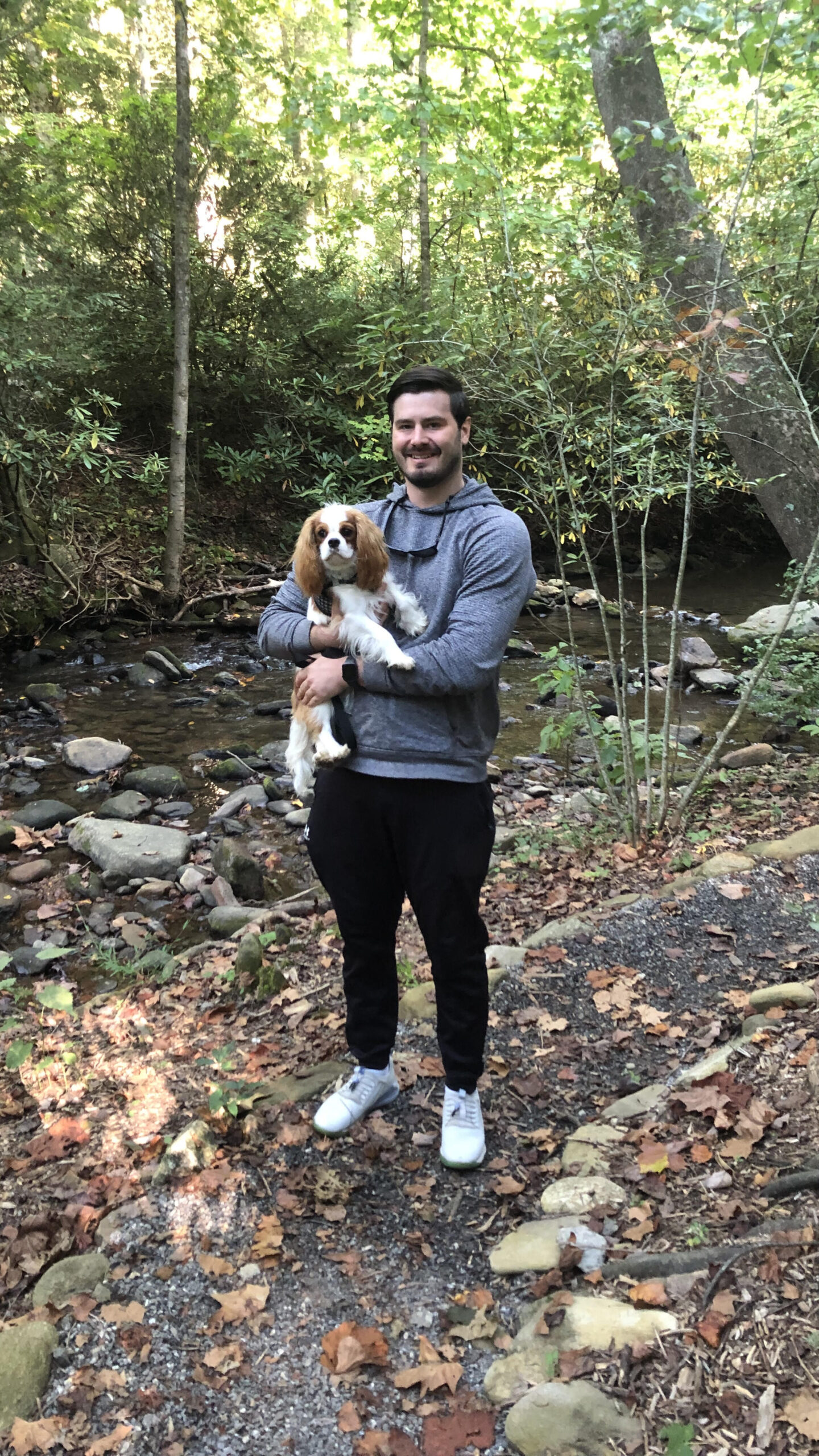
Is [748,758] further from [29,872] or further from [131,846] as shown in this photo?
[29,872]

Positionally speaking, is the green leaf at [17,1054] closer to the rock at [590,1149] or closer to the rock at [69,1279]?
the rock at [69,1279]

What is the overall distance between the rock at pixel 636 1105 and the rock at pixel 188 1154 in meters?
1.25

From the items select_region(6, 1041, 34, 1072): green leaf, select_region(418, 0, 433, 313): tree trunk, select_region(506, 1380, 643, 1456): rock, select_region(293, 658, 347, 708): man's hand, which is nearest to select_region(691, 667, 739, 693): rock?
select_region(418, 0, 433, 313): tree trunk

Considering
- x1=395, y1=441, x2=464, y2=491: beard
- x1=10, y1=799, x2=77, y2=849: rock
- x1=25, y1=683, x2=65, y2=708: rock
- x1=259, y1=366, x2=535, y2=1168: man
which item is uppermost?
x1=395, y1=441, x2=464, y2=491: beard

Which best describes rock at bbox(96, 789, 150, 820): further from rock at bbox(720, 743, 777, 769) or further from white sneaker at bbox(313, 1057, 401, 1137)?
rock at bbox(720, 743, 777, 769)

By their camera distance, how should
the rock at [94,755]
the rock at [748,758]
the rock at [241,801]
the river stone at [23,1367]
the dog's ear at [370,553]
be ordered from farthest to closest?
Answer: the rock at [94,755], the rock at [748,758], the rock at [241,801], the dog's ear at [370,553], the river stone at [23,1367]

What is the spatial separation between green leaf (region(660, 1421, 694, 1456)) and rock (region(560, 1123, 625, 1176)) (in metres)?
0.85

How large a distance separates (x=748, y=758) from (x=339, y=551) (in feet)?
15.7

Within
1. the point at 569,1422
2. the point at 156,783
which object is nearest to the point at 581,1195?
the point at 569,1422

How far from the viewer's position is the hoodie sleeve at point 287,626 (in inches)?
101

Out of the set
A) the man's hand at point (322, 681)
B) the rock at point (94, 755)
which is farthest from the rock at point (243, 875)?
the man's hand at point (322, 681)

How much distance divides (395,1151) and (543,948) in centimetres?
128

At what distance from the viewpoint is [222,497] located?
13.6 meters

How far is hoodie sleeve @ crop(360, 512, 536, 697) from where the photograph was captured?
2188 mm
